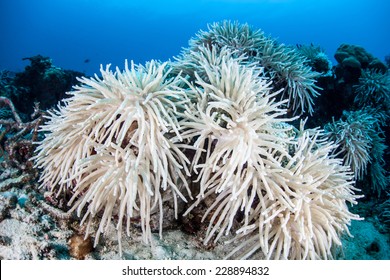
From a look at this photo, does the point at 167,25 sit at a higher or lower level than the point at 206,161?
higher

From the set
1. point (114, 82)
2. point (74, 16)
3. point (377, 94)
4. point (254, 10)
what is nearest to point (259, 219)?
point (114, 82)

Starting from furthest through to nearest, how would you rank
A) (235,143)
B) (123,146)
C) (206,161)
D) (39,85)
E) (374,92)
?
(39,85) → (374,92) → (123,146) → (206,161) → (235,143)

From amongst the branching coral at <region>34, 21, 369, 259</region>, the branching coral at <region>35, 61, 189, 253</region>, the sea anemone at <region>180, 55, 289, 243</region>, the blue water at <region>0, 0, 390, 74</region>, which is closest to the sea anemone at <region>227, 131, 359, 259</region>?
the branching coral at <region>34, 21, 369, 259</region>

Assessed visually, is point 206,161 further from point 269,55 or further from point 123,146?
point 269,55

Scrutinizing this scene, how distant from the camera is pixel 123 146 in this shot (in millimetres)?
2758

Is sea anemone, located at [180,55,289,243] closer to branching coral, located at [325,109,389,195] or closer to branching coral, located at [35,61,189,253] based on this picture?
branching coral, located at [35,61,189,253]

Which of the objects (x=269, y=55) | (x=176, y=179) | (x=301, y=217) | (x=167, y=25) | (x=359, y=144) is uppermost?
(x=167, y=25)

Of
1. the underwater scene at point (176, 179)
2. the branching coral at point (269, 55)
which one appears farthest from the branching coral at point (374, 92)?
the underwater scene at point (176, 179)

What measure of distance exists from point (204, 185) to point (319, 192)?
37.9 inches

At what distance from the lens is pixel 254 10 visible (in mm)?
81188

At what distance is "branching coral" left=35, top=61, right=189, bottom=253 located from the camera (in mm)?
2455

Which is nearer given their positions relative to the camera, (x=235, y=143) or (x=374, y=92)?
(x=235, y=143)

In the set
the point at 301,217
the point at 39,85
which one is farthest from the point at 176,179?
the point at 39,85

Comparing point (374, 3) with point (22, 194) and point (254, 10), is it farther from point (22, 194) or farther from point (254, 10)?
point (22, 194)
